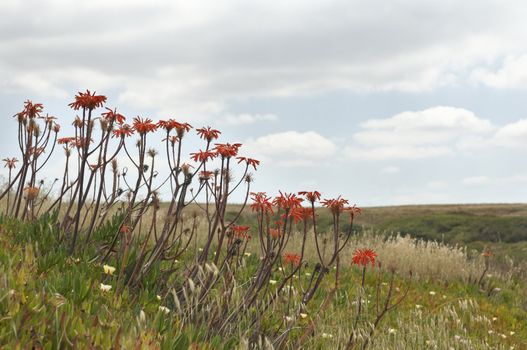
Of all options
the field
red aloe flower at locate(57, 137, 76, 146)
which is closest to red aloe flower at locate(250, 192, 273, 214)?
the field

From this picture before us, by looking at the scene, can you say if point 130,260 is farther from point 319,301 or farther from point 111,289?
point 319,301

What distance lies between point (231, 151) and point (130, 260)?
6.70 feet

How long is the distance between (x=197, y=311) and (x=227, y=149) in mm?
1295

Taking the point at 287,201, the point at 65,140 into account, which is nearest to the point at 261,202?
the point at 287,201

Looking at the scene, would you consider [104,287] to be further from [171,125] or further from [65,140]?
[65,140]

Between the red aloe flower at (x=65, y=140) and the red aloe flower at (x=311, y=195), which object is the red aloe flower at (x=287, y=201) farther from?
the red aloe flower at (x=65, y=140)

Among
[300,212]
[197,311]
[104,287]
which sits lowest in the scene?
[197,311]

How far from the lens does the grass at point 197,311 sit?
321cm

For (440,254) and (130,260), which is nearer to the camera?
(130,260)

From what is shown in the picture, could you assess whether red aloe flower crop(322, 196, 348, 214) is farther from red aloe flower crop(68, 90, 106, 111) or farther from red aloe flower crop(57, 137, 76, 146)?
red aloe flower crop(57, 137, 76, 146)

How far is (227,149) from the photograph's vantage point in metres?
4.77

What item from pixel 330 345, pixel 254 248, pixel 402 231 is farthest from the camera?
pixel 402 231

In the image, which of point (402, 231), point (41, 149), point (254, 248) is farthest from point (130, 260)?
point (402, 231)

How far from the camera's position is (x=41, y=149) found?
322 inches
